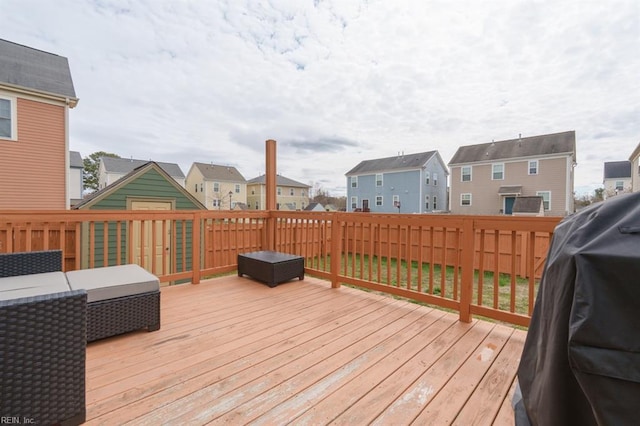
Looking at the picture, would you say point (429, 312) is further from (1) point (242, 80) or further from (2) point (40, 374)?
(1) point (242, 80)

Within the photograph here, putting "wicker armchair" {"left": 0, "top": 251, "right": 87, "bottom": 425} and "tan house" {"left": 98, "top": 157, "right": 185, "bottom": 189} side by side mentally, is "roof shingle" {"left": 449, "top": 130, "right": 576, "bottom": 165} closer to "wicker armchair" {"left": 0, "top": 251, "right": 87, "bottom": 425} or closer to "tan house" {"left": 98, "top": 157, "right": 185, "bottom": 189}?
"tan house" {"left": 98, "top": 157, "right": 185, "bottom": 189}

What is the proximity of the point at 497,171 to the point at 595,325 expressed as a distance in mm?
21774

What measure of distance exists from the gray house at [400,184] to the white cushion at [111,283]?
797 inches

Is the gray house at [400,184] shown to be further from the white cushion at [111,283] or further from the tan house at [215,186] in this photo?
the white cushion at [111,283]

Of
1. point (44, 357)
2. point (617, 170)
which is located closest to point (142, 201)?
point (44, 357)

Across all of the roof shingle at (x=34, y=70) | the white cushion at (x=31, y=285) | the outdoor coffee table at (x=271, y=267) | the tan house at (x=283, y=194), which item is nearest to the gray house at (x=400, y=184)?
the tan house at (x=283, y=194)

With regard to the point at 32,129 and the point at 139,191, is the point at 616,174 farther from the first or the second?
the point at 32,129

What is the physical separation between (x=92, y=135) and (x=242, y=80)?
540 inches

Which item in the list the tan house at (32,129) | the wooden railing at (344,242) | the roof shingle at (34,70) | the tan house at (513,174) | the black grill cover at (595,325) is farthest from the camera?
the tan house at (513,174)

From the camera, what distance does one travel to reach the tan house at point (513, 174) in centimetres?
1727

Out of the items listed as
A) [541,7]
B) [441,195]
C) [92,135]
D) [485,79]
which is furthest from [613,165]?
[92,135]

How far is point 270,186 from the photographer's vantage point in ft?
16.2

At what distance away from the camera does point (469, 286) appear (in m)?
2.72

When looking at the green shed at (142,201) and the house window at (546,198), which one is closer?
the green shed at (142,201)
